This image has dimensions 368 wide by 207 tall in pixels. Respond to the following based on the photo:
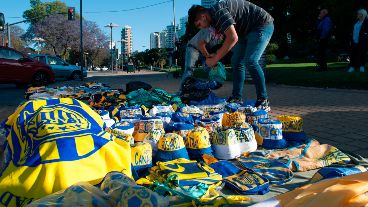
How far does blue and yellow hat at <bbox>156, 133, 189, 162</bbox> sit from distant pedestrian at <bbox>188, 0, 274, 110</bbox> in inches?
78.4

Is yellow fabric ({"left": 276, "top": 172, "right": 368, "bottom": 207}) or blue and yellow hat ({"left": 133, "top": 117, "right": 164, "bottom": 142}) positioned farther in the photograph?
blue and yellow hat ({"left": 133, "top": 117, "right": 164, "bottom": 142})

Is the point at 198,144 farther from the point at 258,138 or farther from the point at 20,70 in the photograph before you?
the point at 20,70

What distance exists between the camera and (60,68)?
62.8ft

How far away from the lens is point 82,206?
4.53 ft

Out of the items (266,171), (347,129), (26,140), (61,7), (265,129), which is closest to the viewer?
(26,140)

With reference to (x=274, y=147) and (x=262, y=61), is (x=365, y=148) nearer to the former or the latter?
(x=274, y=147)

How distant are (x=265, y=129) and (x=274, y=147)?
0.19 m

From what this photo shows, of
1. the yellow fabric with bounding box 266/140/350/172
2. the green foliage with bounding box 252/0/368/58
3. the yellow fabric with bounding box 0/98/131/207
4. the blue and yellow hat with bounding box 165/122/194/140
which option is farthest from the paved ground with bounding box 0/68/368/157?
the green foliage with bounding box 252/0/368/58

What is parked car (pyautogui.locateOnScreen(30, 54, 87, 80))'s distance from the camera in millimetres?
18562

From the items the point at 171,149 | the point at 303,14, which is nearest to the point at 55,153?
the point at 171,149

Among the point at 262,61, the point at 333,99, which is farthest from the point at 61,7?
the point at 333,99

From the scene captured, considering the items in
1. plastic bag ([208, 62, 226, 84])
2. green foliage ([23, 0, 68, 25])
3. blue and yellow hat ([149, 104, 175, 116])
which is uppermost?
green foliage ([23, 0, 68, 25])

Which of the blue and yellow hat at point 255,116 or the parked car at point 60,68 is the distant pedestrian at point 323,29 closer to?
the blue and yellow hat at point 255,116

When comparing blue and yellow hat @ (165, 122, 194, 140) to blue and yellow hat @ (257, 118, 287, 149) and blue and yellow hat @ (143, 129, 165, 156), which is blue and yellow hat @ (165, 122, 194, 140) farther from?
blue and yellow hat @ (257, 118, 287, 149)
